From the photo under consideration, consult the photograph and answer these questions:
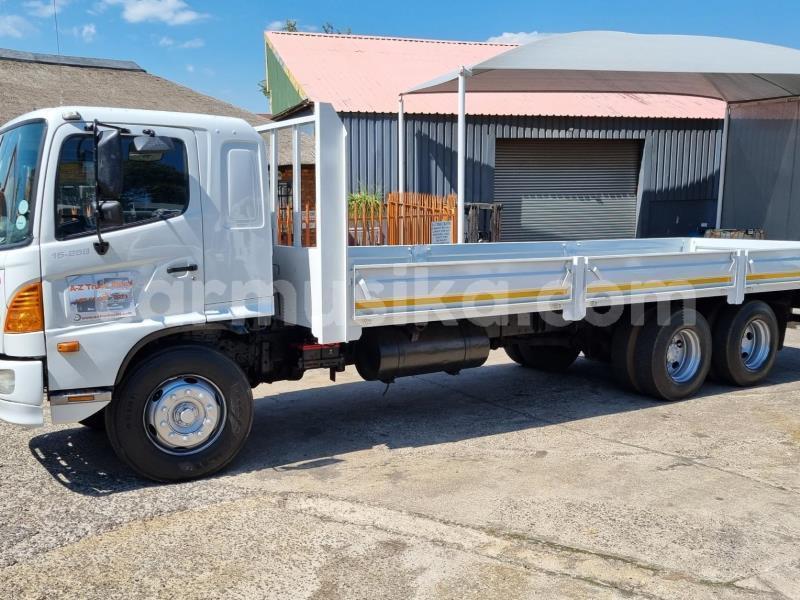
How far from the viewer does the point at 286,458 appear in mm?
5879

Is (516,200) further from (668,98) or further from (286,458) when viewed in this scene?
(286,458)

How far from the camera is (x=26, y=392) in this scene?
15.6 feet

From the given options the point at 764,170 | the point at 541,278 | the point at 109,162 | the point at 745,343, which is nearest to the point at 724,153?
the point at 764,170

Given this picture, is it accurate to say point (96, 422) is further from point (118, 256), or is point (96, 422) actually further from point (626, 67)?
point (626, 67)

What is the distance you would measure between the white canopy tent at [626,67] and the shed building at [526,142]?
1.88 meters

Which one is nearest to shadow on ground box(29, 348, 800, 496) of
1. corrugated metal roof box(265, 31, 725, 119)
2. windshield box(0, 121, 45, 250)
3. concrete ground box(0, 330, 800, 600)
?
concrete ground box(0, 330, 800, 600)

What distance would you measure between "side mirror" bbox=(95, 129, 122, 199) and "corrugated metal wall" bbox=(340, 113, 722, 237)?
36.8ft

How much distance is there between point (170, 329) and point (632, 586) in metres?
3.29

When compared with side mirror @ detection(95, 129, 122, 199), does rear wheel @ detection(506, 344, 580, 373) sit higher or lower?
lower

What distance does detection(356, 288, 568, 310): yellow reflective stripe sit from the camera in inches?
226

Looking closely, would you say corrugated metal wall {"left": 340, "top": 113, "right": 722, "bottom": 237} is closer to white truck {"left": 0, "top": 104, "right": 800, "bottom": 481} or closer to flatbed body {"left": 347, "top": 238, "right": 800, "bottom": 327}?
flatbed body {"left": 347, "top": 238, "right": 800, "bottom": 327}

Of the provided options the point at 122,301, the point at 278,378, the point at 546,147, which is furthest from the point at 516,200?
the point at 122,301

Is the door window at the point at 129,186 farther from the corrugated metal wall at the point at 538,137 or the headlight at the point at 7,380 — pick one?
the corrugated metal wall at the point at 538,137

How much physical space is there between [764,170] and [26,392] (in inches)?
597
